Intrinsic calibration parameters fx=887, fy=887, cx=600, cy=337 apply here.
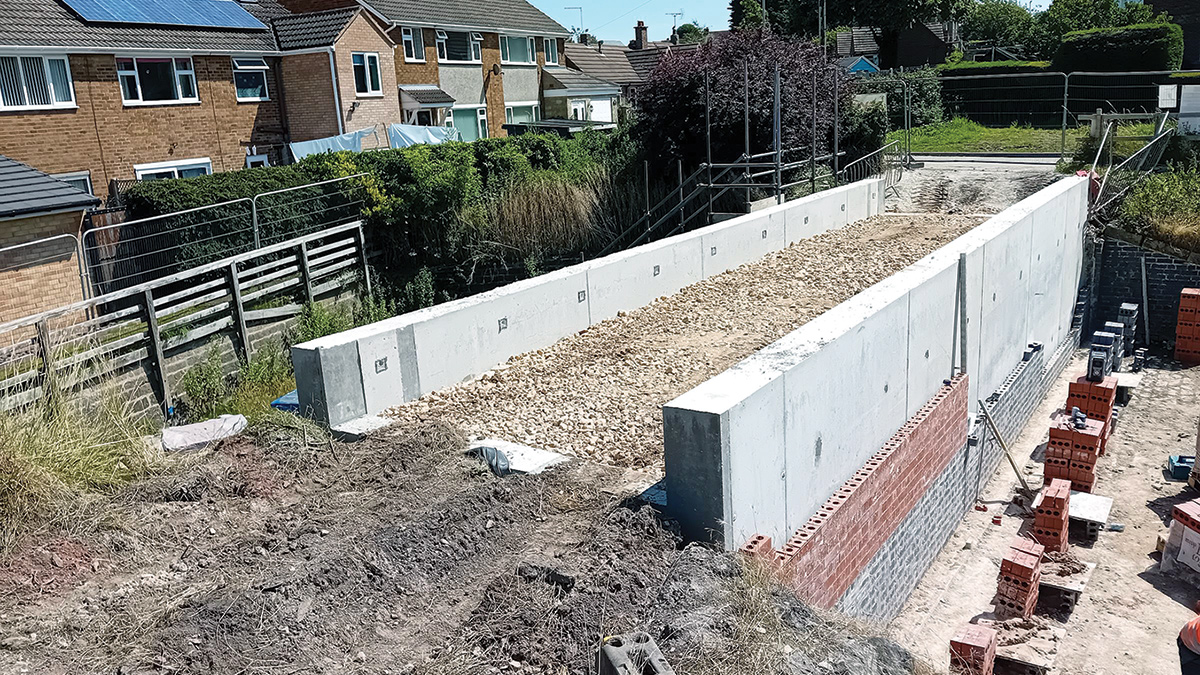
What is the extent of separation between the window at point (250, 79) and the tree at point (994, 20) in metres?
53.7

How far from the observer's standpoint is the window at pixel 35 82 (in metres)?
20.3

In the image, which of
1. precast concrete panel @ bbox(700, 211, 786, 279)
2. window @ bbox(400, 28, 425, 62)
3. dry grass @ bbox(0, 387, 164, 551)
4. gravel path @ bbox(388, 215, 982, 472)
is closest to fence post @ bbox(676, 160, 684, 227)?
precast concrete panel @ bbox(700, 211, 786, 279)

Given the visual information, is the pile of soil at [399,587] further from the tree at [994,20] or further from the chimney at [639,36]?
the tree at [994,20]

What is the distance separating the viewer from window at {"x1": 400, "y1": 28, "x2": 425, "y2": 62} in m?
31.9

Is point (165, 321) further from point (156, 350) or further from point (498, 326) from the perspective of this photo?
point (498, 326)

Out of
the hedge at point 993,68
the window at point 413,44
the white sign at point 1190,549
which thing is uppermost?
the window at point 413,44

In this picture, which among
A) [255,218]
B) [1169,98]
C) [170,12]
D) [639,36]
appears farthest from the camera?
[639,36]

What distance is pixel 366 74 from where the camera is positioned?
94.9ft

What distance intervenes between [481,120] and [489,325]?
2793 centimetres

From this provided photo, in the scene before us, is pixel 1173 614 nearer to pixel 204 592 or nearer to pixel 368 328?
pixel 368 328

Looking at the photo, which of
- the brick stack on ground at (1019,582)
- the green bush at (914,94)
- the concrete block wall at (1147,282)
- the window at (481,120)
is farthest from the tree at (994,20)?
the brick stack on ground at (1019,582)

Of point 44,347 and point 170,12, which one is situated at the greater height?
point 170,12

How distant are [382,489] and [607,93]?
38.5m

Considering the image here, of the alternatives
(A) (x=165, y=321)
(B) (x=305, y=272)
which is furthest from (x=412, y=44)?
(A) (x=165, y=321)
